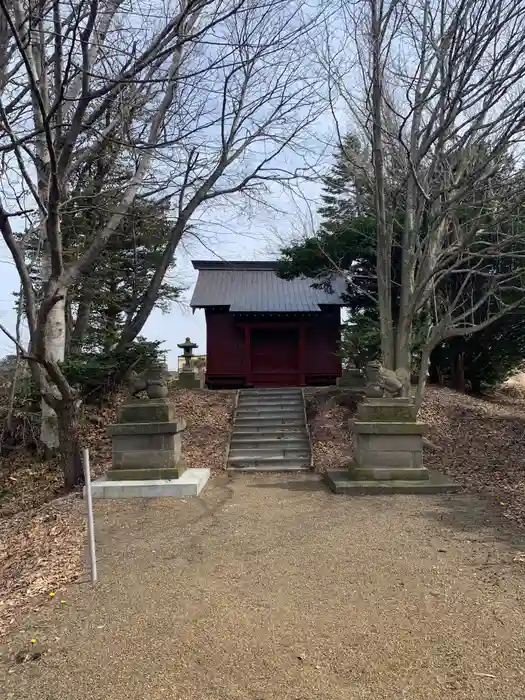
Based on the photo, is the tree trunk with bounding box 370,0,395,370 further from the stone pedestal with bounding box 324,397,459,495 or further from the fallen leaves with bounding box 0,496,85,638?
the fallen leaves with bounding box 0,496,85,638

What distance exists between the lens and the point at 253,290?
21562 millimetres

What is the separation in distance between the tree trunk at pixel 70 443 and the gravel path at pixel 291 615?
7.19ft

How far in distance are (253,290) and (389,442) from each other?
46.7ft

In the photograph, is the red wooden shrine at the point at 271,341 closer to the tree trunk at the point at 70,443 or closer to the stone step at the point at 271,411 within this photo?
the stone step at the point at 271,411

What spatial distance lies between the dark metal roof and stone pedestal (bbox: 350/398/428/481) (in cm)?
1104

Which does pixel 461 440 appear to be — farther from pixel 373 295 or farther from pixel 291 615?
pixel 291 615

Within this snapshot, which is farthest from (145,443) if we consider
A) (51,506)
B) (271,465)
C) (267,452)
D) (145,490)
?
(267,452)

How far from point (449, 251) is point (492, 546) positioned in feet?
20.5

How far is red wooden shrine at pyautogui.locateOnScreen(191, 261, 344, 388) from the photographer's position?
1977cm

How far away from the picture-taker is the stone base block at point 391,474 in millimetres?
7902

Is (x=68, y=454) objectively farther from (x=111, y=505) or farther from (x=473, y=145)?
(x=473, y=145)

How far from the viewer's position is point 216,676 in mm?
2939

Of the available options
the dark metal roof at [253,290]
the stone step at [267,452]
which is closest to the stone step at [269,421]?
the stone step at [267,452]

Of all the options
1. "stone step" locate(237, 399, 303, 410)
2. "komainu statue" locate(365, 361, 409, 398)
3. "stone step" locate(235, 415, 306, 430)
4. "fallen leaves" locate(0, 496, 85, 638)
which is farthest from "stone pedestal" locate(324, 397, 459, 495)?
"stone step" locate(237, 399, 303, 410)
